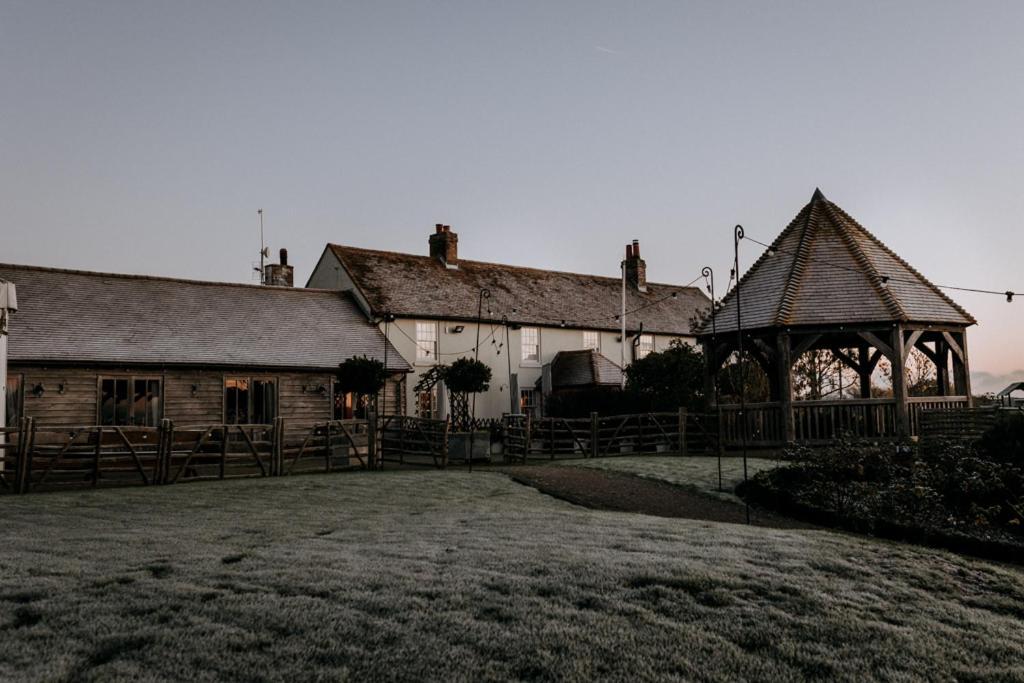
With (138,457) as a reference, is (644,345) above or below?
above

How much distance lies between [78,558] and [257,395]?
747 inches

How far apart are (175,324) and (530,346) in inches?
611

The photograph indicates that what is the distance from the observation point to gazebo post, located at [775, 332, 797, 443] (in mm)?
20953

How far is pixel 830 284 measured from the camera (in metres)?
21.6

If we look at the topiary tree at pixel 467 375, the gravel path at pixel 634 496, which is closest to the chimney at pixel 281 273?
the topiary tree at pixel 467 375

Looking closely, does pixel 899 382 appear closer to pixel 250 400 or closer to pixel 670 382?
pixel 670 382

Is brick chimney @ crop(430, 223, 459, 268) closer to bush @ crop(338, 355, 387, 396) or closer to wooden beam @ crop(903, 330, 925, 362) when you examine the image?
bush @ crop(338, 355, 387, 396)

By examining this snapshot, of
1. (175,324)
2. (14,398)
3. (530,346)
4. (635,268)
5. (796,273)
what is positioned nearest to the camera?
(796,273)

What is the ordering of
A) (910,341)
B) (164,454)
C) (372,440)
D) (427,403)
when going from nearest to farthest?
(164,454) < (910,341) < (372,440) < (427,403)

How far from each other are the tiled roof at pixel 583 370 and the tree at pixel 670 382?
4436 millimetres

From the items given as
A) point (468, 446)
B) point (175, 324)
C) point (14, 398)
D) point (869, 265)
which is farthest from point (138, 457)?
point (869, 265)

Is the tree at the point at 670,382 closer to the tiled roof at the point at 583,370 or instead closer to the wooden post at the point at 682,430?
the wooden post at the point at 682,430

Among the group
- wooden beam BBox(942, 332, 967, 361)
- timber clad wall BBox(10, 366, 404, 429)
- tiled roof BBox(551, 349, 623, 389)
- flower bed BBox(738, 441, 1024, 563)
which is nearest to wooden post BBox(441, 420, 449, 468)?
timber clad wall BBox(10, 366, 404, 429)

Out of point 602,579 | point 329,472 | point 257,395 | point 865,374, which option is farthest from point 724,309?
point 602,579
